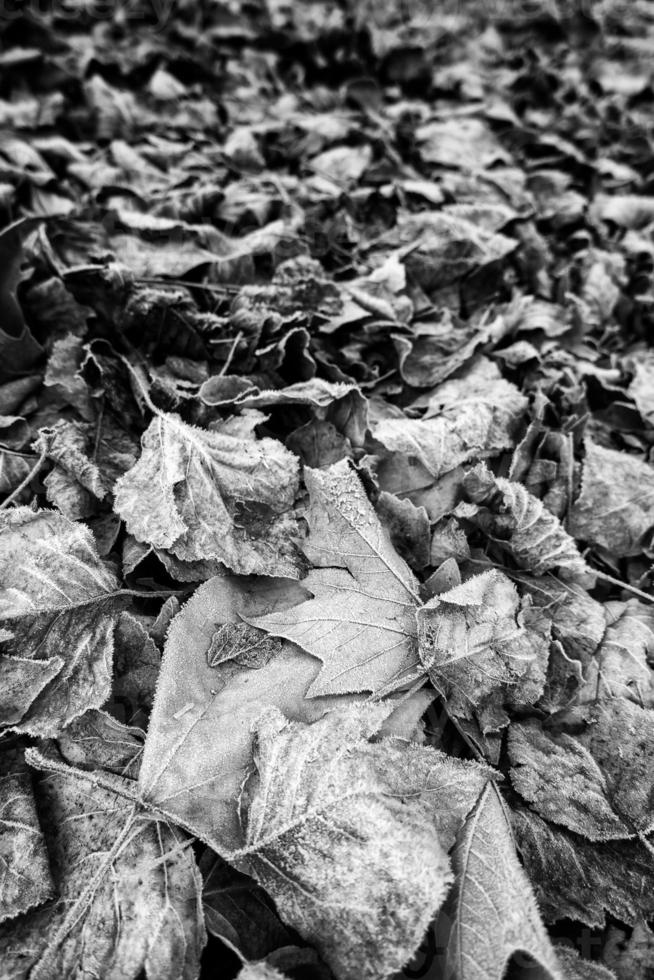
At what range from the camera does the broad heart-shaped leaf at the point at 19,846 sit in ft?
3.42

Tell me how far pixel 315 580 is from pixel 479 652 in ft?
1.23

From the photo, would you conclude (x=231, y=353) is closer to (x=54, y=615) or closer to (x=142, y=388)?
(x=142, y=388)

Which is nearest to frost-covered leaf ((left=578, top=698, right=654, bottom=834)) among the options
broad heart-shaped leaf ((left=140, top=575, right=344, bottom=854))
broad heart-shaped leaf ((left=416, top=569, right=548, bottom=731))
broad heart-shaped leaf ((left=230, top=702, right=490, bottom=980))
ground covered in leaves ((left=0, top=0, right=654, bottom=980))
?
ground covered in leaves ((left=0, top=0, right=654, bottom=980))

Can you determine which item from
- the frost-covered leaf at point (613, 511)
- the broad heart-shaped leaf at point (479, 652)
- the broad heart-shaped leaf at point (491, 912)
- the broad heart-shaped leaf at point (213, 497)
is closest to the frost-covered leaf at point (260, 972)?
the broad heart-shaped leaf at point (491, 912)

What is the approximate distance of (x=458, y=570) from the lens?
4.59ft

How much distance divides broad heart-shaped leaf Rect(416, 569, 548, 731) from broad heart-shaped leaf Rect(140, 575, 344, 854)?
0.25m

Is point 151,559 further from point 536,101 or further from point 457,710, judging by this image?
point 536,101

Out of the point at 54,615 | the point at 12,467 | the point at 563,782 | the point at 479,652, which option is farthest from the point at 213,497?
the point at 563,782

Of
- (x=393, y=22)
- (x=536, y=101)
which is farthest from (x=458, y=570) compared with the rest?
(x=393, y=22)

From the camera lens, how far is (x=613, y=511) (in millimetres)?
1626

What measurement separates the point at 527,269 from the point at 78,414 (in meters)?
1.70

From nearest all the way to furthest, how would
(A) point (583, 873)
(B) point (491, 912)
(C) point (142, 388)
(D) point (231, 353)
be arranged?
(B) point (491, 912) → (A) point (583, 873) → (C) point (142, 388) → (D) point (231, 353)

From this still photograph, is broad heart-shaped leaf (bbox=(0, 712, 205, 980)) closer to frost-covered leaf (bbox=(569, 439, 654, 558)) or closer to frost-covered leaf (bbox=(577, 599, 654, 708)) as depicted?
frost-covered leaf (bbox=(577, 599, 654, 708))

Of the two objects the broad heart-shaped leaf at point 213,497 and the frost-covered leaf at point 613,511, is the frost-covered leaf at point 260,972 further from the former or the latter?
the frost-covered leaf at point 613,511
